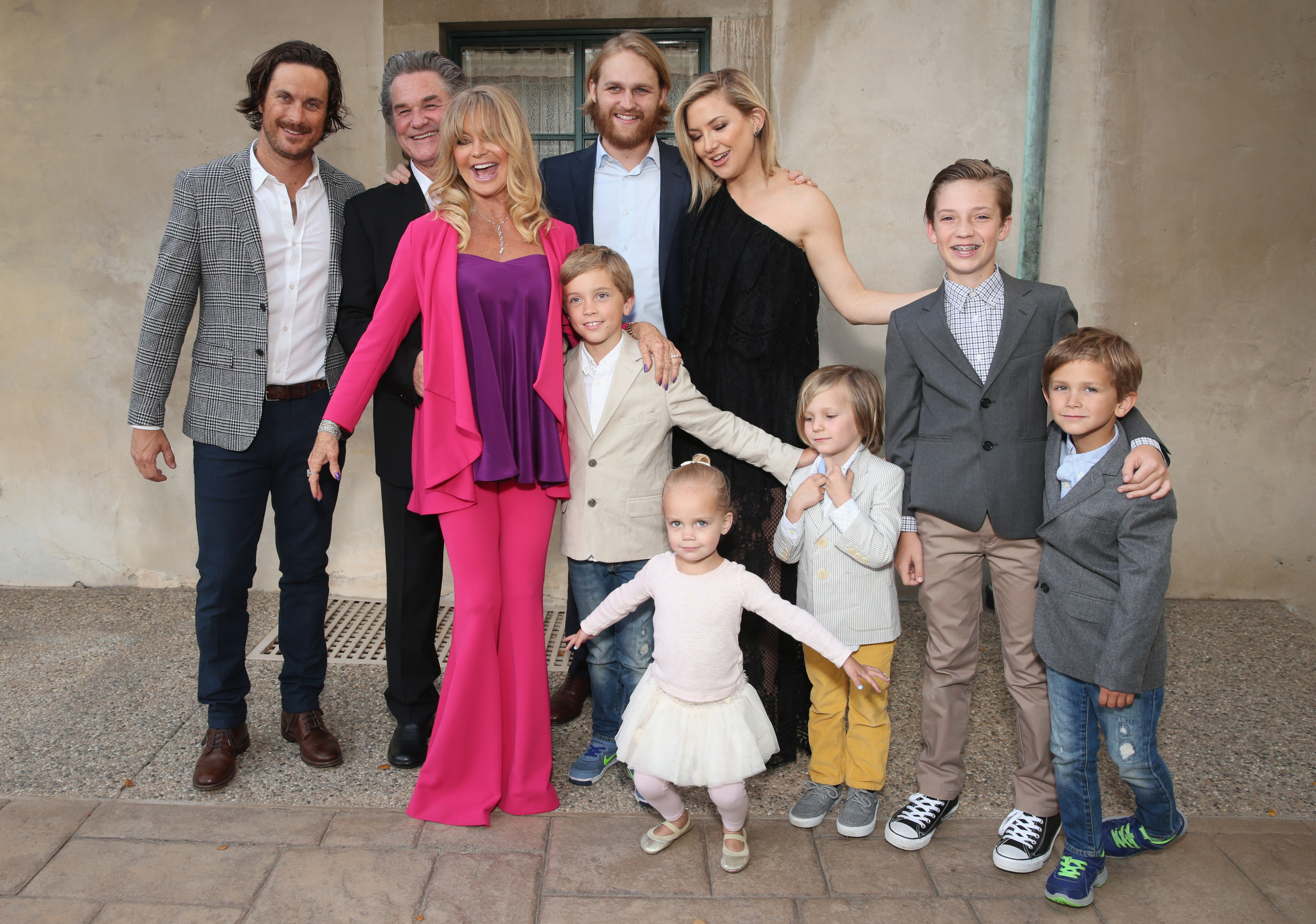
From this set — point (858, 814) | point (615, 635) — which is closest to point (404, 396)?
point (615, 635)

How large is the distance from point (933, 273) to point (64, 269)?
4.31 metres

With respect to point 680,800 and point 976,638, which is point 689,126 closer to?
point 976,638

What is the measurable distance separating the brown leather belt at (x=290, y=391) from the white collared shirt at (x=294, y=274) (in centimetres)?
2

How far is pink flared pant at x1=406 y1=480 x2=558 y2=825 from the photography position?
2.83 meters

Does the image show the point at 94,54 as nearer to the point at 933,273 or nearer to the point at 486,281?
the point at 486,281

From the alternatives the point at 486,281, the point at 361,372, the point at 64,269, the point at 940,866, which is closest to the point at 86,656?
the point at 64,269

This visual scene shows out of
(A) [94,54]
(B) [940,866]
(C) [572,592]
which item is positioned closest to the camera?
(B) [940,866]

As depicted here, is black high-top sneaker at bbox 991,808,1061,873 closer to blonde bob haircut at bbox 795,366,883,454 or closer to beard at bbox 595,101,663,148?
blonde bob haircut at bbox 795,366,883,454

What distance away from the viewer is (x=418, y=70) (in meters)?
3.24

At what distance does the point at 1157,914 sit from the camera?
2.48m

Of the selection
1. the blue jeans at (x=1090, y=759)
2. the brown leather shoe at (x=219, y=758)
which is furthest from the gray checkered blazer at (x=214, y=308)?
the blue jeans at (x=1090, y=759)

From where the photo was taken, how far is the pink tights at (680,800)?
8.55 ft

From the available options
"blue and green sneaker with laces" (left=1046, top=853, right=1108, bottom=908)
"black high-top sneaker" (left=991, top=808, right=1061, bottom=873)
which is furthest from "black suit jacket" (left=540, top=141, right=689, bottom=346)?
"blue and green sneaker with laces" (left=1046, top=853, right=1108, bottom=908)

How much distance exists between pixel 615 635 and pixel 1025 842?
4.40ft
